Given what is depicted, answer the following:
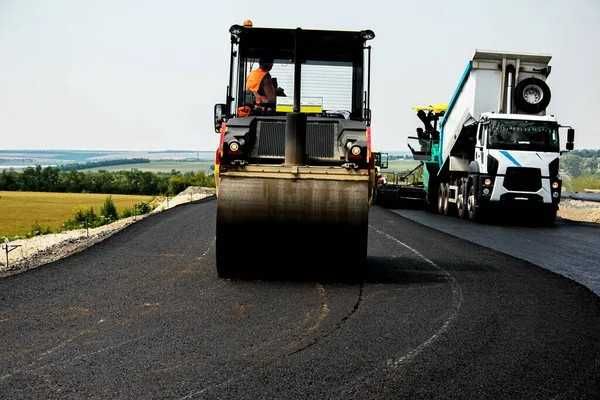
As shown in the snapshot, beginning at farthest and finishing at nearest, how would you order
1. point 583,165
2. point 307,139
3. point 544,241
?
1. point 583,165
2. point 544,241
3. point 307,139

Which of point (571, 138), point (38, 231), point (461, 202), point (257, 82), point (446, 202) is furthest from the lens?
point (38, 231)

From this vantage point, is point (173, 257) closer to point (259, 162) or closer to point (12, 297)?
point (259, 162)

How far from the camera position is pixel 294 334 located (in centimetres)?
702

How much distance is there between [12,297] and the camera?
341 inches

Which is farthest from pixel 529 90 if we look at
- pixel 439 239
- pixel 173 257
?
pixel 173 257

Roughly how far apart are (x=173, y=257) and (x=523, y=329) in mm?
6253

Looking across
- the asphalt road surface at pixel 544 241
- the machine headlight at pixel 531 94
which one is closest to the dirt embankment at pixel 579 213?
the asphalt road surface at pixel 544 241

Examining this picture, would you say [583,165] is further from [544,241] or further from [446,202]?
[544,241]

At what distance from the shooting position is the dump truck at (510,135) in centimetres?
2197

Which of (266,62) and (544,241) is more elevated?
(266,62)

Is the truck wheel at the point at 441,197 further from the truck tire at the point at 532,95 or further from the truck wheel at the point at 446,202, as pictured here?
the truck tire at the point at 532,95

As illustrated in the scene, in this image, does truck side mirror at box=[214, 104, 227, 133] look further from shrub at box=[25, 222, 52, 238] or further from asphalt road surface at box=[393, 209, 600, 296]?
shrub at box=[25, 222, 52, 238]

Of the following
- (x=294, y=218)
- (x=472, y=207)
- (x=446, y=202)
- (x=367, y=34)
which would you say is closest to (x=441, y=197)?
(x=446, y=202)

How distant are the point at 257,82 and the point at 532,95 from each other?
13349 millimetres
